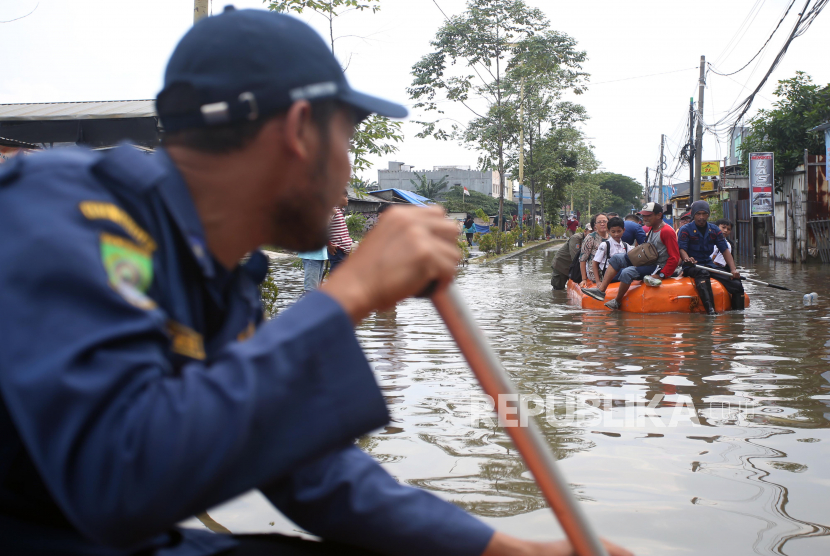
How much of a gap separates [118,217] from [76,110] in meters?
15.2

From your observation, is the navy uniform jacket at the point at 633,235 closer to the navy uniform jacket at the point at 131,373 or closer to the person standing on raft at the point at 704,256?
the person standing on raft at the point at 704,256

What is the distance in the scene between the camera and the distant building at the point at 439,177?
86625 millimetres

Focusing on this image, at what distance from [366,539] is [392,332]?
661cm

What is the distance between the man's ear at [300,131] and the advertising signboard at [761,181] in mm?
20856

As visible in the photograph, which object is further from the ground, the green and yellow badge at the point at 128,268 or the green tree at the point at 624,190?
the green tree at the point at 624,190

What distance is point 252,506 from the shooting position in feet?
9.45

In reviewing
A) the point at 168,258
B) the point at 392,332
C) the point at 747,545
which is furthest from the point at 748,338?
the point at 168,258

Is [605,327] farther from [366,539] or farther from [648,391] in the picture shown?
[366,539]

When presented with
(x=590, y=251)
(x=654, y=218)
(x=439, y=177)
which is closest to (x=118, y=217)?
(x=654, y=218)

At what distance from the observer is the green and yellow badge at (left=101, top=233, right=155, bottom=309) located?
78 cm

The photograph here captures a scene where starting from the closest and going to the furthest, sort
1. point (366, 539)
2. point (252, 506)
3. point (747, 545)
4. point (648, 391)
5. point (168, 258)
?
point (168, 258)
point (366, 539)
point (747, 545)
point (252, 506)
point (648, 391)

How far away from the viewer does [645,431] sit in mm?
3949

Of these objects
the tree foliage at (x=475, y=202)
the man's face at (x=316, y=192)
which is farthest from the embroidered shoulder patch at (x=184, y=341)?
the tree foliage at (x=475, y=202)

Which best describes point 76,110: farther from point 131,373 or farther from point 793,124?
point 793,124
